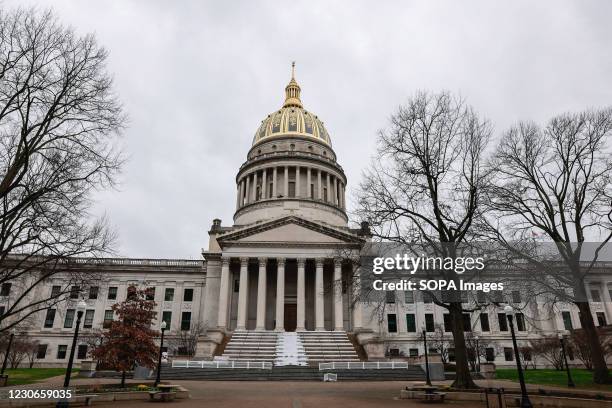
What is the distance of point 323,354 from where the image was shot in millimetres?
37062

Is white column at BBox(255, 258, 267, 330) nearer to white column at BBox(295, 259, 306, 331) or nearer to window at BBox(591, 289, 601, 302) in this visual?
white column at BBox(295, 259, 306, 331)

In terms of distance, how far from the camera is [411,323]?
2120 inches

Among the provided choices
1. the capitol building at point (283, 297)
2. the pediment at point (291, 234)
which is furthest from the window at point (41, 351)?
the pediment at point (291, 234)

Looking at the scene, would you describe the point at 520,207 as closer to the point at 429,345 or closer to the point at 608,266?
the point at 429,345

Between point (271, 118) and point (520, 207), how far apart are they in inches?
2183

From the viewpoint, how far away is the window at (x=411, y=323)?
53.4 meters

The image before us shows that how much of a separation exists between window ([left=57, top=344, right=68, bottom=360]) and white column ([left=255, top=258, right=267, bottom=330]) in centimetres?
2711

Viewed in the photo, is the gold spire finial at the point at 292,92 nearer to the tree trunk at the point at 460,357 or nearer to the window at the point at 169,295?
the window at the point at 169,295

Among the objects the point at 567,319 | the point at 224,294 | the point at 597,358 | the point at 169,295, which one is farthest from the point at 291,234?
the point at 567,319

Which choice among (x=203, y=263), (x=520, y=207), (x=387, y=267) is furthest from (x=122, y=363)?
(x=203, y=263)

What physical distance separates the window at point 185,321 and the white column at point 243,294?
1340cm

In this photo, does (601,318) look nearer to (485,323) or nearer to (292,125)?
(485,323)

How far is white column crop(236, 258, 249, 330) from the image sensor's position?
143 ft

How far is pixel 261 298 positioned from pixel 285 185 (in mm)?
22229
